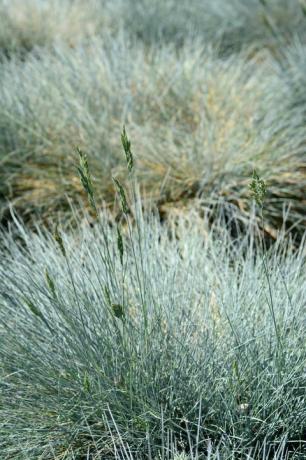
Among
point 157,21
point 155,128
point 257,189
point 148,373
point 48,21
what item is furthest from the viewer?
point 48,21

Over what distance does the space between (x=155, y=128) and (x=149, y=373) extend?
2.16 metres

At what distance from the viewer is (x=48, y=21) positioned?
5.90 meters

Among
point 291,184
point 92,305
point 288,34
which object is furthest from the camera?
point 288,34

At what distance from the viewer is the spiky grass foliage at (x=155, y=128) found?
3.56 meters

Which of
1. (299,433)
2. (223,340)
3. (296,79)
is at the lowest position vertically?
(299,433)

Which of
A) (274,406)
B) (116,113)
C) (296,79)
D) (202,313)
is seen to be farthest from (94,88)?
(274,406)

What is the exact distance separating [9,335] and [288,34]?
161 inches

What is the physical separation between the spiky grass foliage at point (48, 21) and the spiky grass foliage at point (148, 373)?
3.61 meters

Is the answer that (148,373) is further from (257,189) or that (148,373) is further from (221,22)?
(221,22)

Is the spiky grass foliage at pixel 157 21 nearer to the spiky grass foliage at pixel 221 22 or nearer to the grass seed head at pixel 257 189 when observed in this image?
the spiky grass foliage at pixel 221 22

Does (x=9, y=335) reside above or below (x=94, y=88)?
below

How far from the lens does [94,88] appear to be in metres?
4.08

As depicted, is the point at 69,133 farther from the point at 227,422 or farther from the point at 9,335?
the point at 227,422

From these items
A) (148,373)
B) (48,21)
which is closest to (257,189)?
(148,373)
